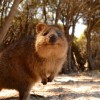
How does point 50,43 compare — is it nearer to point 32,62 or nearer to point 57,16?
point 32,62

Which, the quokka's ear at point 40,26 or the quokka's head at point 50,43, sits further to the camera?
the quokka's ear at point 40,26

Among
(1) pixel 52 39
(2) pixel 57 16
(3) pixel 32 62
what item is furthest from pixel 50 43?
(2) pixel 57 16

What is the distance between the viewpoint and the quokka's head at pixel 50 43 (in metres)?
7.59

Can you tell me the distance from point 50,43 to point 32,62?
0.69 meters

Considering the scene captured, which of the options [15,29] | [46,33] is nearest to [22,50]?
[46,33]

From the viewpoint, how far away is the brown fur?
7.79 m

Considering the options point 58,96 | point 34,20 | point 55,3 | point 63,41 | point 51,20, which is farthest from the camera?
point 34,20

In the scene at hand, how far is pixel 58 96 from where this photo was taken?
9.99 m

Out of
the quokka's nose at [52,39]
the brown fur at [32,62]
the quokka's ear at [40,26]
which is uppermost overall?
the quokka's ear at [40,26]

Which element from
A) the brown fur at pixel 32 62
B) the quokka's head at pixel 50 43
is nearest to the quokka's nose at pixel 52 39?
the quokka's head at pixel 50 43

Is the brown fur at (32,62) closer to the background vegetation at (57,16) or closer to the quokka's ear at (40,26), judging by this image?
the quokka's ear at (40,26)

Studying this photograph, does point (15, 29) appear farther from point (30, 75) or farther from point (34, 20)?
point (30, 75)

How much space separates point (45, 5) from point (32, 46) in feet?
64.0

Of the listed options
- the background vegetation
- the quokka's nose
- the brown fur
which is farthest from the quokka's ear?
the background vegetation
